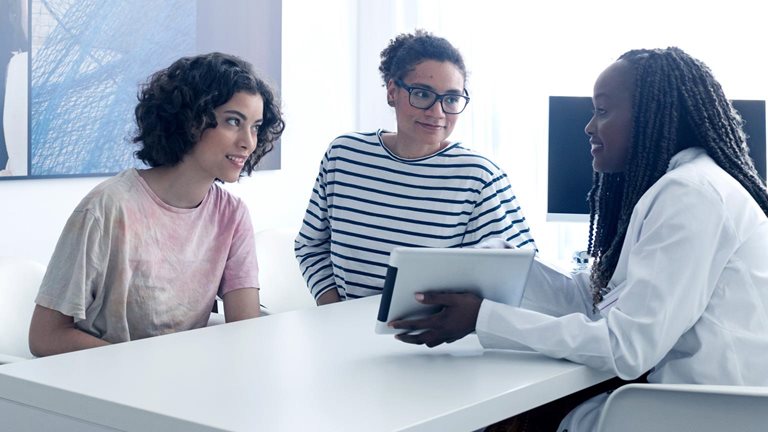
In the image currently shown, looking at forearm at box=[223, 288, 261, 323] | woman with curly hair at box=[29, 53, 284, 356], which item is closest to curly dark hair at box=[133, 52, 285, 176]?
woman with curly hair at box=[29, 53, 284, 356]

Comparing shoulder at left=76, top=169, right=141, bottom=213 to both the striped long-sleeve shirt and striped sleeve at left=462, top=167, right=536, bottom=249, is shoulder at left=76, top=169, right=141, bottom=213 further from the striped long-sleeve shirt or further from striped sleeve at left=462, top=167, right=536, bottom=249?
striped sleeve at left=462, top=167, right=536, bottom=249

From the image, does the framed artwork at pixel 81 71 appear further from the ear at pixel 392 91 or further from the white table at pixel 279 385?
the white table at pixel 279 385

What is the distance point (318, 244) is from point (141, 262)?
69cm

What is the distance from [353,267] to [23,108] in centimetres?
124

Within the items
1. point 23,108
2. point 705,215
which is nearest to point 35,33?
point 23,108

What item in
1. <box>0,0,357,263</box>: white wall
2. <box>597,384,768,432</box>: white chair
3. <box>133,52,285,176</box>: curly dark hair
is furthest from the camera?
<box>0,0,357,263</box>: white wall

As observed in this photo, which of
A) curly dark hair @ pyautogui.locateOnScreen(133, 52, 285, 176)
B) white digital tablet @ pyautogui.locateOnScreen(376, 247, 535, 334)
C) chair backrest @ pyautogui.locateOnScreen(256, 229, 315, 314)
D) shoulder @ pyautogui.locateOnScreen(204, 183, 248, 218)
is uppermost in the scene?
curly dark hair @ pyautogui.locateOnScreen(133, 52, 285, 176)

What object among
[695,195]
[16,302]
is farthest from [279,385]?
[16,302]

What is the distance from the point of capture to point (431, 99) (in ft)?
7.70

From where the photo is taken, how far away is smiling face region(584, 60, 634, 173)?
1761 millimetres

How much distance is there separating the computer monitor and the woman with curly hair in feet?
3.75

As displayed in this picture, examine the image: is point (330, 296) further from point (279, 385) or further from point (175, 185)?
point (279, 385)

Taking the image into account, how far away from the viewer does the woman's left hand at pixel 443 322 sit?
1593 millimetres

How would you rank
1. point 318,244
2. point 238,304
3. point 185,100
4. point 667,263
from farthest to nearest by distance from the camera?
point 318,244 < point 238,304 < point 185,100 < point 667,263
